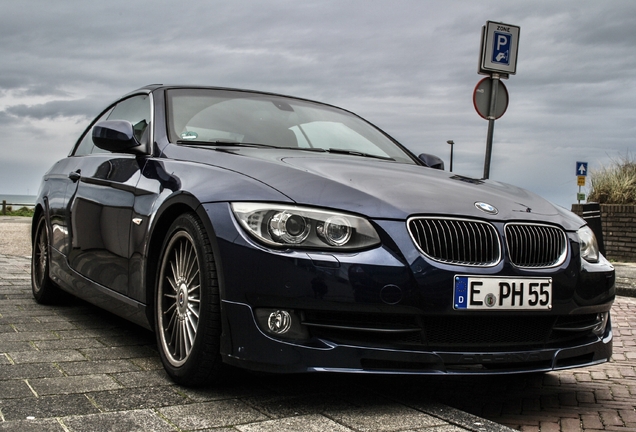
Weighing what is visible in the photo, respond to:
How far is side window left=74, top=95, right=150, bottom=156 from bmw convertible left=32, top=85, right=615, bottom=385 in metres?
0.52

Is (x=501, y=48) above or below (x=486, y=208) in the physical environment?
above

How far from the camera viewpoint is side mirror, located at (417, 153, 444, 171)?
5.06 m

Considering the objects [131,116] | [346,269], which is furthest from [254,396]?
[131,116]

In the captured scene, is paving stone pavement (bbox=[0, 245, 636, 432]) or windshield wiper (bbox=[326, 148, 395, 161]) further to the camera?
windshield wiper (bbox=[326, 148, 395, 161])

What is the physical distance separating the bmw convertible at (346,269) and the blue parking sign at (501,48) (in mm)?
6823

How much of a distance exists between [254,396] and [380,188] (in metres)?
0.99

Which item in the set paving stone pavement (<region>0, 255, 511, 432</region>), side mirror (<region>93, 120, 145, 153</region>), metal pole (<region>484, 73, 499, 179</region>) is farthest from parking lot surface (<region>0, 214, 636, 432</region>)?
metal pole (<region>484, 73, 499, 179</region>)

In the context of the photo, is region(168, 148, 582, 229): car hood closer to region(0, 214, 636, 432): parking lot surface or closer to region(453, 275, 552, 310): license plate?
region(453, 275, 552, 310): license plate

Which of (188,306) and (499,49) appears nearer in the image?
(188,306)

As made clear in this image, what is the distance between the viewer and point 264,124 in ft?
14.9

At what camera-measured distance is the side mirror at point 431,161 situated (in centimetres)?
506

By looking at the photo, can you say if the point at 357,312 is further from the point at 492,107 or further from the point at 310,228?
the point at 492,107

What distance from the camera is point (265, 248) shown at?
303 cm

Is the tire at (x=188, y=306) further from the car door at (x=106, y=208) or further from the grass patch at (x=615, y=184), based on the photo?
the grass patch at (x=615, y=184)
